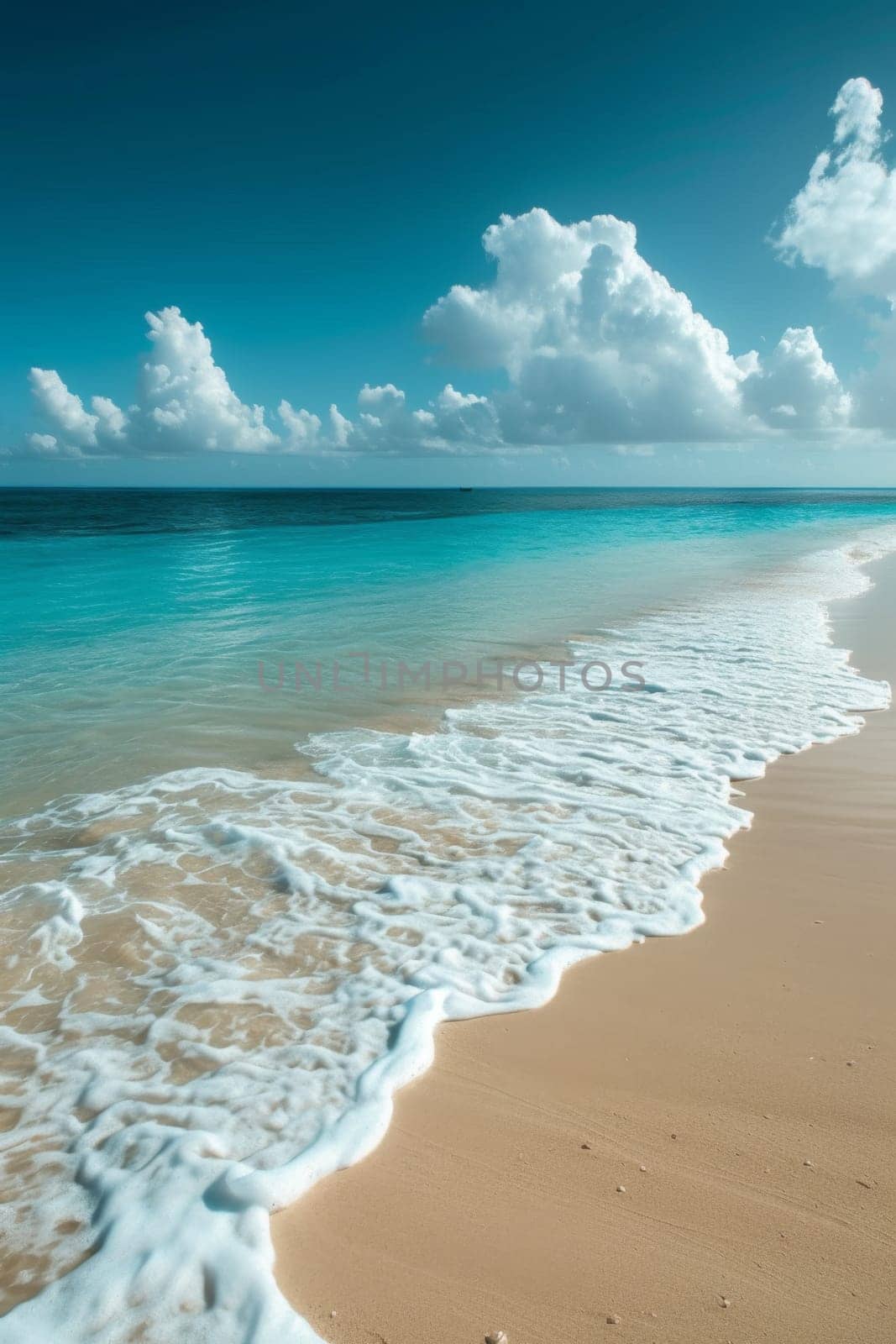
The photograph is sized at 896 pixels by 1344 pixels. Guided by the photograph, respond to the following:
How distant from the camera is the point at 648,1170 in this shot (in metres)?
2.71

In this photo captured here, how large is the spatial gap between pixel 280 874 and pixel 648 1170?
9.63 ft

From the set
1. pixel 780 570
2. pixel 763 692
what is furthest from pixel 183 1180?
pixel 780 570


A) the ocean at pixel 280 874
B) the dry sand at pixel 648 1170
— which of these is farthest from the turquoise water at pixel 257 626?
the dry sand at pixel 648 1170

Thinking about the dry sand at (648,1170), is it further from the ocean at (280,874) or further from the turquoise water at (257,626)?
the turquoise water at (257,626)

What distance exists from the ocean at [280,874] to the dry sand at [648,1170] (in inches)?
7.6

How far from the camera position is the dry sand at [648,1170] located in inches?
88.7

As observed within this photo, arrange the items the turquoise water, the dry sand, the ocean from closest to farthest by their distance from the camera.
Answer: the dry sand < the ocean < the turquoise water

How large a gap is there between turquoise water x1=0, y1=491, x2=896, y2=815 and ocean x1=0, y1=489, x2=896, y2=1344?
97 mm

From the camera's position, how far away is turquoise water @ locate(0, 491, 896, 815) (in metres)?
7.66

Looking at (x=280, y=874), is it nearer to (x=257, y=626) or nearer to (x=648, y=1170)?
(x=648, y=1170)

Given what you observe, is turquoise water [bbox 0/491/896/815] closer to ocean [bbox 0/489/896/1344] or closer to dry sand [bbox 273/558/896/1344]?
ocean [bbox 0/489/896/1344]

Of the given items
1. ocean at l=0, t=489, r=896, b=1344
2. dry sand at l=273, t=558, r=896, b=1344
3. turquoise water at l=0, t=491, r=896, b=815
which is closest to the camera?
dry sand at l=273, t=558, r=896, b=1344

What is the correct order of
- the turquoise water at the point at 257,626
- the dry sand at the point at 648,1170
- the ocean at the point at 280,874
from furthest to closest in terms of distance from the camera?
the turquoise water at the point at 257,626, the ocean at the point at 280,874, the dry sand at the point at 648,1170

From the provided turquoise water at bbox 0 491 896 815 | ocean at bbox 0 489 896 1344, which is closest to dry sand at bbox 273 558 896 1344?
ocean at bbox 0 489 896 1344
